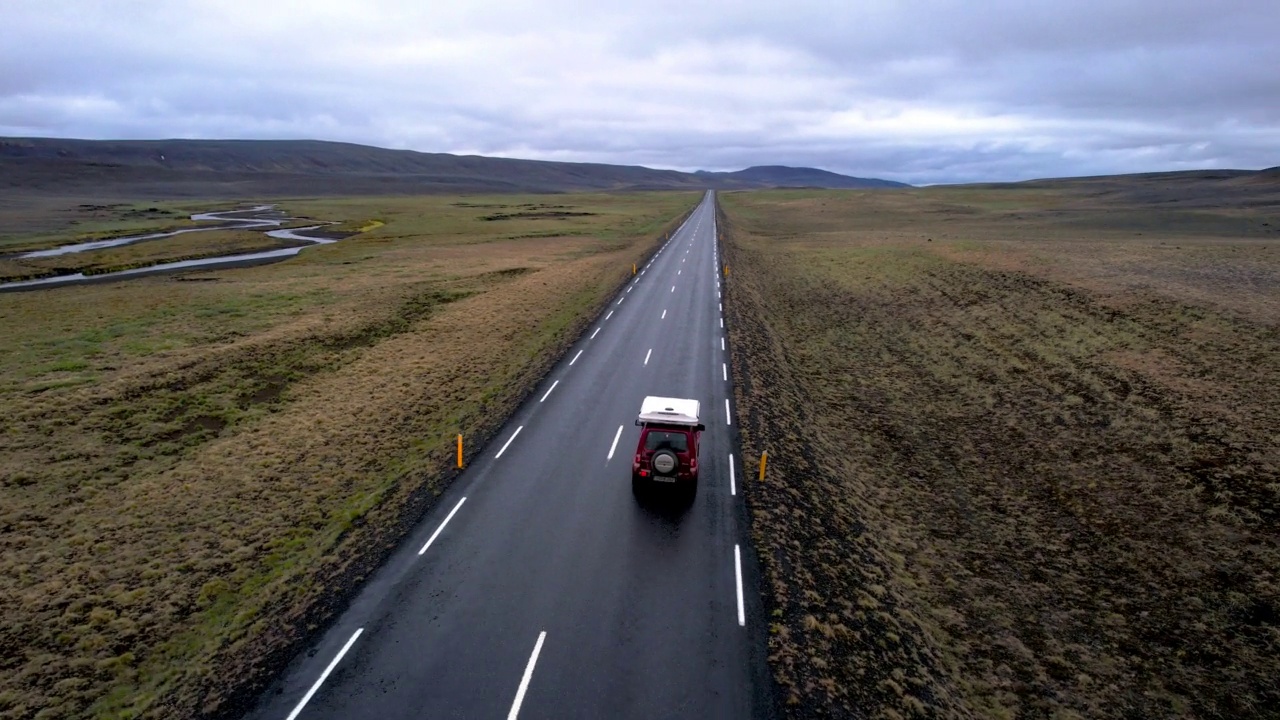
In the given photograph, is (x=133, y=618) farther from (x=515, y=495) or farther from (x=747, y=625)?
(x=747, y=625)

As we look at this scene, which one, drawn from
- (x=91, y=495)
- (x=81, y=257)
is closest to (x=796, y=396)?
(x=91, y=495)

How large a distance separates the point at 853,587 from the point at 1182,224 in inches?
3515

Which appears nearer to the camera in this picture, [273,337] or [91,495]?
[91,495]

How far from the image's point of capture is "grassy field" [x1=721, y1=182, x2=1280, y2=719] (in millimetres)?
11828

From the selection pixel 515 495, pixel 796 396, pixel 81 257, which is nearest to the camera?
pixel 515 495

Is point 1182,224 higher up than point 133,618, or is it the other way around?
point 1182,224

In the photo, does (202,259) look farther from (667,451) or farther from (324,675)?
(324,675)

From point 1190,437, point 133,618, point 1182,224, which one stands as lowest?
point 133,618

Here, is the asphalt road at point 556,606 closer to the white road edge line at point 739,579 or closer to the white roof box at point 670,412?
the white road edge line at point 739,579

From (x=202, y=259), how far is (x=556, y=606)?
7080 centimetres

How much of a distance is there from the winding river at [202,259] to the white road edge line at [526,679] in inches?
2298

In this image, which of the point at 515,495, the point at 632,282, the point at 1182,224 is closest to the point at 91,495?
the point at 515,495

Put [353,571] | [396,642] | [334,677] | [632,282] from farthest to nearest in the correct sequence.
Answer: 1. [632,282]
2. [353,571]
3. [396,642]
4. [334,677]

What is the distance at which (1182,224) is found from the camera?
76375mm
